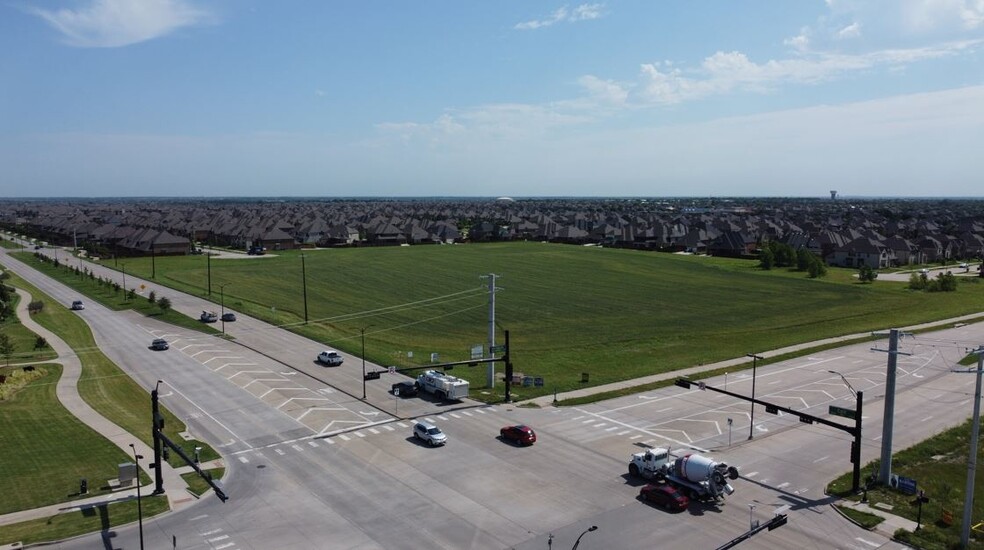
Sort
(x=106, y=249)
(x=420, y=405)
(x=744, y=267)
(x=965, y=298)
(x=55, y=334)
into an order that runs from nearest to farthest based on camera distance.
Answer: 1. (x=420, y=405)
2. (x=55, y=334)
3. (x=965, y=298)
4. (x=744, y=267)
5. (x=106, y=249)

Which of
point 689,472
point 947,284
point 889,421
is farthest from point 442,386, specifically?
point 947,284

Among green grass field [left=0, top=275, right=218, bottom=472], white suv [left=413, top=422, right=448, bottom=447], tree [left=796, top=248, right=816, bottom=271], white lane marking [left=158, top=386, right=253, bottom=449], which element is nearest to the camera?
white suv [left=413, top=422, right=448, bottom=447]

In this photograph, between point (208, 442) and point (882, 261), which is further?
point (882, 261)

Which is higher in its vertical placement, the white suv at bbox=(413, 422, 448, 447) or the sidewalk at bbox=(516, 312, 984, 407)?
the white suv at bbox=(413, 422, 448, 447)

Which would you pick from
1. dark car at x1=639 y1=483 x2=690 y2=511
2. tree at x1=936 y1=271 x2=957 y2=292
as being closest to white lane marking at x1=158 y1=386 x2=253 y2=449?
dark car at x1=639 y1=483 x2=690 y2=511

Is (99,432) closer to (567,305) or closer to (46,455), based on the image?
(46,455)

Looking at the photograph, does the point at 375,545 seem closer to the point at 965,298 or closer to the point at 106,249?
the point at 965,298

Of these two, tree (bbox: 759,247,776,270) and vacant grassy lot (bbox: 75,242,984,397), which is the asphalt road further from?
tree (bbox: 759,247,776,270)

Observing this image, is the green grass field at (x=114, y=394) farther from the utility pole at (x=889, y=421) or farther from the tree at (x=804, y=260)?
the tree at (x=804, y=260)

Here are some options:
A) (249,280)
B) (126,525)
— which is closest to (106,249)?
(249,280)
